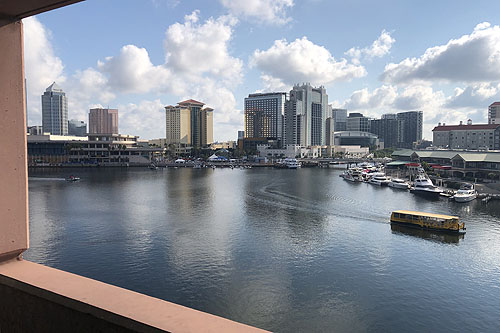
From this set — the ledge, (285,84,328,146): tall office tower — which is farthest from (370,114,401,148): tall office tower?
the ledge

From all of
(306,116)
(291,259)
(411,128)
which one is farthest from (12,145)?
(411,128)

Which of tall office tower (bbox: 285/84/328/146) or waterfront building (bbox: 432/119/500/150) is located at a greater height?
tall office tower (bbox: 285/84/328/146)

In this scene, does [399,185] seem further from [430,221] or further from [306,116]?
[306,116]

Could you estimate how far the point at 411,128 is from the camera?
15700 centimetres

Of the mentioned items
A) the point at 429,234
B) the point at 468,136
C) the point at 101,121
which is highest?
the point at 101,121

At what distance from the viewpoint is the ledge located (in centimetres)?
195

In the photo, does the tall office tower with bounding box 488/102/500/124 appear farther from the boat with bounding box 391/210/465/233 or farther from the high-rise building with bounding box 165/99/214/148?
the boat with bounding box 391/210/465/233

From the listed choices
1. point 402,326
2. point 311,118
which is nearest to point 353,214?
point 402,326

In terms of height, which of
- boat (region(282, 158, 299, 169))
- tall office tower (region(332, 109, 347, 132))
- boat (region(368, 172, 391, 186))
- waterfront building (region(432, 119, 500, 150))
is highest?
tall office tower (region(332, 109, 347, 132))

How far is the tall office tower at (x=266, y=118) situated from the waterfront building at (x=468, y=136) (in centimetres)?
5776

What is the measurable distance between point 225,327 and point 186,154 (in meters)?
111

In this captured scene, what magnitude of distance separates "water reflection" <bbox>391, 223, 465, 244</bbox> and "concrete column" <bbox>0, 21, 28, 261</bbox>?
22.5m

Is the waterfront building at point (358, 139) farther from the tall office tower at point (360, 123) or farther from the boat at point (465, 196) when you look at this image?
the boat at point (465, 196)

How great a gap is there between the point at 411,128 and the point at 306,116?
6676 centimetres
